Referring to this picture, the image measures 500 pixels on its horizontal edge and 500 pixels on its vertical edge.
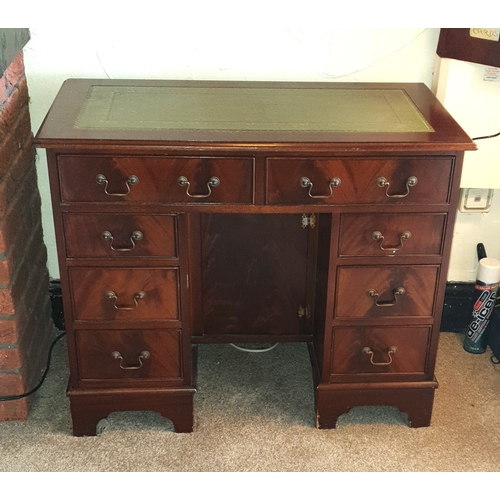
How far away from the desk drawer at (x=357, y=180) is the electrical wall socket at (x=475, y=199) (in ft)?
1.74

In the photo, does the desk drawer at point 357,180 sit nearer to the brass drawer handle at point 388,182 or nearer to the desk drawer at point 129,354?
the brass drawer handle at point 388,182

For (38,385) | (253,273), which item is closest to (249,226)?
(253,273)

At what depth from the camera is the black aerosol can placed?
205cm

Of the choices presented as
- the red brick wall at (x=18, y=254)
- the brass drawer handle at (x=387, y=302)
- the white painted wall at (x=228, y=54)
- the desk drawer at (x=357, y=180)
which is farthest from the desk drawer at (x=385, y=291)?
the red brick wall at (x=18, y=254)

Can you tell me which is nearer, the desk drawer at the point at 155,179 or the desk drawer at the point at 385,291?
the desk drawer at the point at 155,179

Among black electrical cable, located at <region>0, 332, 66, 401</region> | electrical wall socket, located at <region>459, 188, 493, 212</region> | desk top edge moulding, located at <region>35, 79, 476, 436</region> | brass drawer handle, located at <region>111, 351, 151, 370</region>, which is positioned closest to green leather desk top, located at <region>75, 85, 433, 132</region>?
desk top edge moulding, located at <region>35, 79, 476, 436</region>

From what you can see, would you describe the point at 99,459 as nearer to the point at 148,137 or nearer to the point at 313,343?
the point at 313,343

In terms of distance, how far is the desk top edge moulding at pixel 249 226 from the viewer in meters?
1.50

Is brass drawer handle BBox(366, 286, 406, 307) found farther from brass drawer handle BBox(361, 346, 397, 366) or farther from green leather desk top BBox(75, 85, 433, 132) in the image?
green leather desk top BBox(75, 85, 433, 132)

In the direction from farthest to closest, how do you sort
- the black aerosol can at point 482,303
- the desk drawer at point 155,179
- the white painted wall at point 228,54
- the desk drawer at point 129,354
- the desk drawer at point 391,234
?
the black aerosol can at point 482,303, the white painted wall at point 228,54, the desk drawer at point 129,354, the desk drawer at point 391,234, the desk drawer at point 155,179

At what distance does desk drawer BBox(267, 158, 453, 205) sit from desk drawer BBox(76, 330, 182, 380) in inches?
18.4

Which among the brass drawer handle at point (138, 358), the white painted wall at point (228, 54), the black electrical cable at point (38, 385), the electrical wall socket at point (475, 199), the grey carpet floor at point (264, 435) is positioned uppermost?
the white painted wall at point (228, 54)

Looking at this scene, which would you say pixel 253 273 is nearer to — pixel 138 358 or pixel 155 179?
pixel 138 358

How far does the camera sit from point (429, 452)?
175 cm
